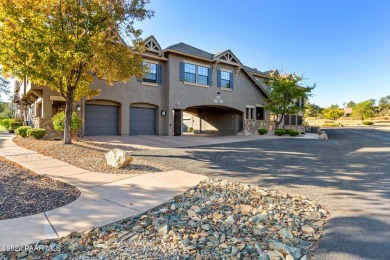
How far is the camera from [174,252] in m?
2.94

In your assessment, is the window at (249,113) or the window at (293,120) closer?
the window at (249,113)

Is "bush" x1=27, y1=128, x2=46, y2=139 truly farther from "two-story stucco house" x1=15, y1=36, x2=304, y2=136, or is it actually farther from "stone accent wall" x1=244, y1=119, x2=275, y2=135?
"stone accent wall" x1=244, y1=119, x2=275, y2=135

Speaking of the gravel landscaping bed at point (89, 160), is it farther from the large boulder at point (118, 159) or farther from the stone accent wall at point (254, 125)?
the stone accent wall at point (254, 125)

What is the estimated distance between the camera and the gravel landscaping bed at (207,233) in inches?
115

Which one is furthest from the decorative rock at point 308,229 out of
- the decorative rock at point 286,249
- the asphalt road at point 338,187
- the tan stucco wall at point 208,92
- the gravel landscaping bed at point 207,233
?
the tan stucco wall at point 208,92

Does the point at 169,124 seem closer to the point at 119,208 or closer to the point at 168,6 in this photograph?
the point at 168,6

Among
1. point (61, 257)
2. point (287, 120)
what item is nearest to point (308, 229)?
point (61, 257)

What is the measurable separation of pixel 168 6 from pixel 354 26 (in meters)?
16.0

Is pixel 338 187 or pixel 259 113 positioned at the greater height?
pixel 259 113

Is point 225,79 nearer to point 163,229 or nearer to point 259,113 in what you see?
point 259,113

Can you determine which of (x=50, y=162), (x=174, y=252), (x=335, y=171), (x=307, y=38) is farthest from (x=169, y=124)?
(x=174, y=252)

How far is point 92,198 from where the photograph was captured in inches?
183

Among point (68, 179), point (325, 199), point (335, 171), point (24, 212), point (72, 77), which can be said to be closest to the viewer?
point (24, 212)

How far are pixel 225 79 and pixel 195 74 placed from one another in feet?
12.4
